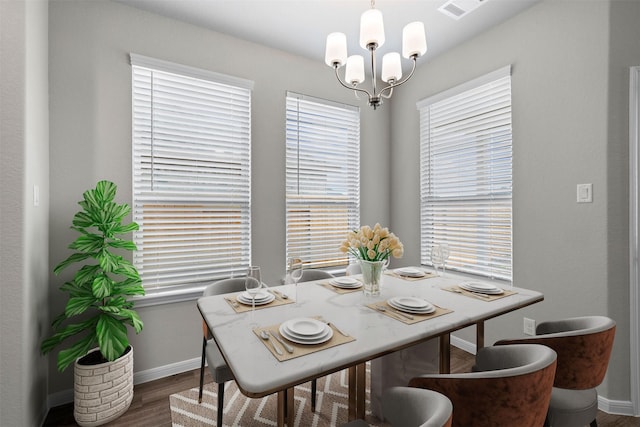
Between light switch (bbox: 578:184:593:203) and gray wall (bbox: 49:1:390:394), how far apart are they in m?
2.36

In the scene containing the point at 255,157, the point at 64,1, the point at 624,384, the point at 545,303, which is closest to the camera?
Answer: the point at 624,384

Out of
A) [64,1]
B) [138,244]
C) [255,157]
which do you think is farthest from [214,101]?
[138,244]

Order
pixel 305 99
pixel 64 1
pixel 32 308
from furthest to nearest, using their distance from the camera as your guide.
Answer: pixel 305 99, pixel 64 1, pixel 32 308

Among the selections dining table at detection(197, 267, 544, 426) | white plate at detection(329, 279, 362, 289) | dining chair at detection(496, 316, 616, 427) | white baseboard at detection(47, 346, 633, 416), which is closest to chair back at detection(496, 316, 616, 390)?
dining chair at detection(496, 316, 616, 427)

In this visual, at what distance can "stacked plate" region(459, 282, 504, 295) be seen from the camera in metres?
1.70

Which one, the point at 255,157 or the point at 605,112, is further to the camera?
the point at 255,157

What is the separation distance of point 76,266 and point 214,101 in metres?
1.66

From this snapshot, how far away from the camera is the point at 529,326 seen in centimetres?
233

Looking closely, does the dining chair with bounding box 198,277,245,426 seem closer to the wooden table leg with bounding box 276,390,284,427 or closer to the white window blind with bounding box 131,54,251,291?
the wooden table leg with bounding box 276,390,284,427

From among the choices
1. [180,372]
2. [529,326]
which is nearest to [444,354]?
[529,326]

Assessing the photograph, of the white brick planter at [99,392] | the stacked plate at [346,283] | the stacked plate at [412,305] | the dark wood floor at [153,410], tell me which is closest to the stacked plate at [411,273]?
the stacked plate at [346,283]

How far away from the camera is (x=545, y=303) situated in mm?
2236

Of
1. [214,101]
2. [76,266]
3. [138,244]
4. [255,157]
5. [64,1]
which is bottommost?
[76,266]

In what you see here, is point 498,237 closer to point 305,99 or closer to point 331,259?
point 331,259
